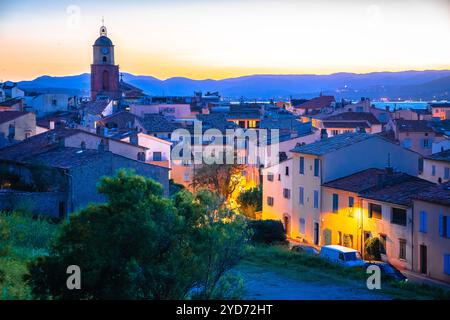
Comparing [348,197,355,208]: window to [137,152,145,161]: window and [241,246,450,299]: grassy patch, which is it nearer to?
[241,246,450,299]: grassy patch

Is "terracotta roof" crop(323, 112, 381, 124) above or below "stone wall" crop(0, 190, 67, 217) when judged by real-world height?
above

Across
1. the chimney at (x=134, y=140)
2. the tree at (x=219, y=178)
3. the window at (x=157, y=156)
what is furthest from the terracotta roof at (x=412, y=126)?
the chimney at (x=134, y=140)

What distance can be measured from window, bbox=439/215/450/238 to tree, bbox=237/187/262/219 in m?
9.03

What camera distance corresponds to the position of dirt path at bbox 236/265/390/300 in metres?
9.40

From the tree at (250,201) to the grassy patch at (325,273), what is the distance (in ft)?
28.7

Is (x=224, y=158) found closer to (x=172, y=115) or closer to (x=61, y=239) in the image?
(x=172, y=115)

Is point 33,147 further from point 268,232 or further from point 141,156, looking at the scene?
point 268,232

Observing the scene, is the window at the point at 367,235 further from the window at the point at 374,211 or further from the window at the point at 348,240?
the window at the point at 348,240

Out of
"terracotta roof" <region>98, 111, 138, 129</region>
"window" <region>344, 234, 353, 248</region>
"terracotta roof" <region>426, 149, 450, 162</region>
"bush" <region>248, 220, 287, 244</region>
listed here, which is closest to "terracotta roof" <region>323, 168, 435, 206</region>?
"window" <region>344, 234, 353, 248</region>

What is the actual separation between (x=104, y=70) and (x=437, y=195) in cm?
3968

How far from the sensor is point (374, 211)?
17000 mm

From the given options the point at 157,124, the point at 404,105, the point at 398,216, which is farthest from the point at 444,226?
the point at 404,105

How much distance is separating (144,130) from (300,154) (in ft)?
33.5
